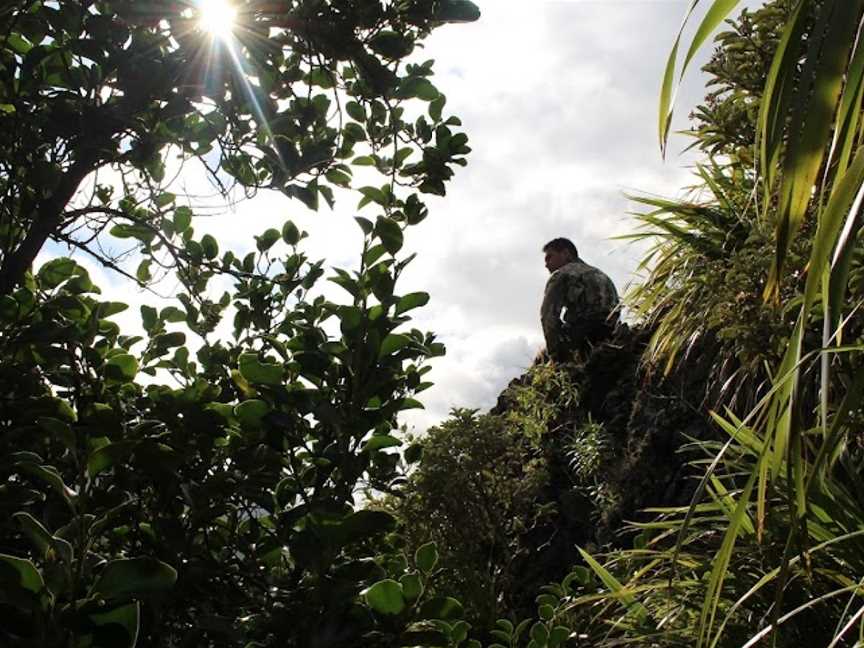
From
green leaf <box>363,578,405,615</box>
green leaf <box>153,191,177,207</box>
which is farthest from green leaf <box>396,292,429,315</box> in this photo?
green leaf <box>153,191,177,207</box>

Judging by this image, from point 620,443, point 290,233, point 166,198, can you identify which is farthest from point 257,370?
point 620,443

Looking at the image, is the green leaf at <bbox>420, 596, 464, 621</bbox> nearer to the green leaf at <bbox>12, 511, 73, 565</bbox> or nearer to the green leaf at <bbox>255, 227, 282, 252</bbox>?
the green leaf at <bbox>12, 511, 73, 565</bbox>

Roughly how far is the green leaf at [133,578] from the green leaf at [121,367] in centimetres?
73

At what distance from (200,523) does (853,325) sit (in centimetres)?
317

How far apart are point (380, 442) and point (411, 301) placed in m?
0.24

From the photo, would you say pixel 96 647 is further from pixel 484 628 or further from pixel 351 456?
pixel 484 628

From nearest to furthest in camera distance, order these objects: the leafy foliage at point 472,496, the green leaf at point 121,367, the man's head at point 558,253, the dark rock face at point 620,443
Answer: the green leaf at point 121,367 < the dark rock face at point 620,443 < the leafy foliage at point 472,496 < the man's head at point 558,253

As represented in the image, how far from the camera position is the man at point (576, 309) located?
7344mm

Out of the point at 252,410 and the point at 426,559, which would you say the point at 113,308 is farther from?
the point at 426,559

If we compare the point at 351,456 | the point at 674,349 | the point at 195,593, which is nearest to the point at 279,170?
the point at 351,456

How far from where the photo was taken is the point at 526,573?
20.7 ft

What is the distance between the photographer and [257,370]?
1.34 meters

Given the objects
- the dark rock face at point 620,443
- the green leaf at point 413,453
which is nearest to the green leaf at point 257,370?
the green leaf at point 413,453

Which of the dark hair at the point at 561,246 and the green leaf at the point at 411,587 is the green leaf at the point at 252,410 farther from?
the dark hair at the point at 561,246
